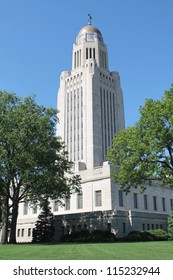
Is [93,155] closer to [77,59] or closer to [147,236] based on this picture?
[77,59]

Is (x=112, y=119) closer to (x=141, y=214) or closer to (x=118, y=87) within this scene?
(x=118, y=87)

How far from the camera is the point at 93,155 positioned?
78750 mm

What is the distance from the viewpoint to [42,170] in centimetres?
3691

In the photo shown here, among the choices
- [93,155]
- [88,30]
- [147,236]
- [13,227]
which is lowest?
[147,236]

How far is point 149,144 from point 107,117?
2260 inches

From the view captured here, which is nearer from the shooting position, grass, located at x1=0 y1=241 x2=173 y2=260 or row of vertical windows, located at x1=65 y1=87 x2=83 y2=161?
grass, located at x1=0 y1=241 x2=173 y2=260

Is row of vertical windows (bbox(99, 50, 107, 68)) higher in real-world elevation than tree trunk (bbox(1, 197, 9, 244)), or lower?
higher

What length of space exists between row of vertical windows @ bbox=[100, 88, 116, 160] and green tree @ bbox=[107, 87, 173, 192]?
160ft

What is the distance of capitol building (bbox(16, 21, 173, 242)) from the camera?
151 feet

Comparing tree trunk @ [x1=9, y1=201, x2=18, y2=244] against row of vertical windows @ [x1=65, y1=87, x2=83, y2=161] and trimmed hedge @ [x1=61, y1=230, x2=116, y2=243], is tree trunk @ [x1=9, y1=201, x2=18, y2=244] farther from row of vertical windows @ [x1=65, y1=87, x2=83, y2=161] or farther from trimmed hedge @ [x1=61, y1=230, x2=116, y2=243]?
row of vertical windows @ [x1=65, y1=87, x2=83, y2=161]

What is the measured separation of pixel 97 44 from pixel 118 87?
16.1m

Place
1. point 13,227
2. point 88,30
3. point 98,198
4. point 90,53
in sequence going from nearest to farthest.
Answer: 1. point 13,227
2. point 98,198
3. point 90,53
4. point 88,30

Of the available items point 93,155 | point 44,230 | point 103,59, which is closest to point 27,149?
point 44,230

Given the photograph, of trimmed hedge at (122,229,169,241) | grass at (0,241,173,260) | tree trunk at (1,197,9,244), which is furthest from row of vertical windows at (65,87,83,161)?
grass at (0,241,173,260)
